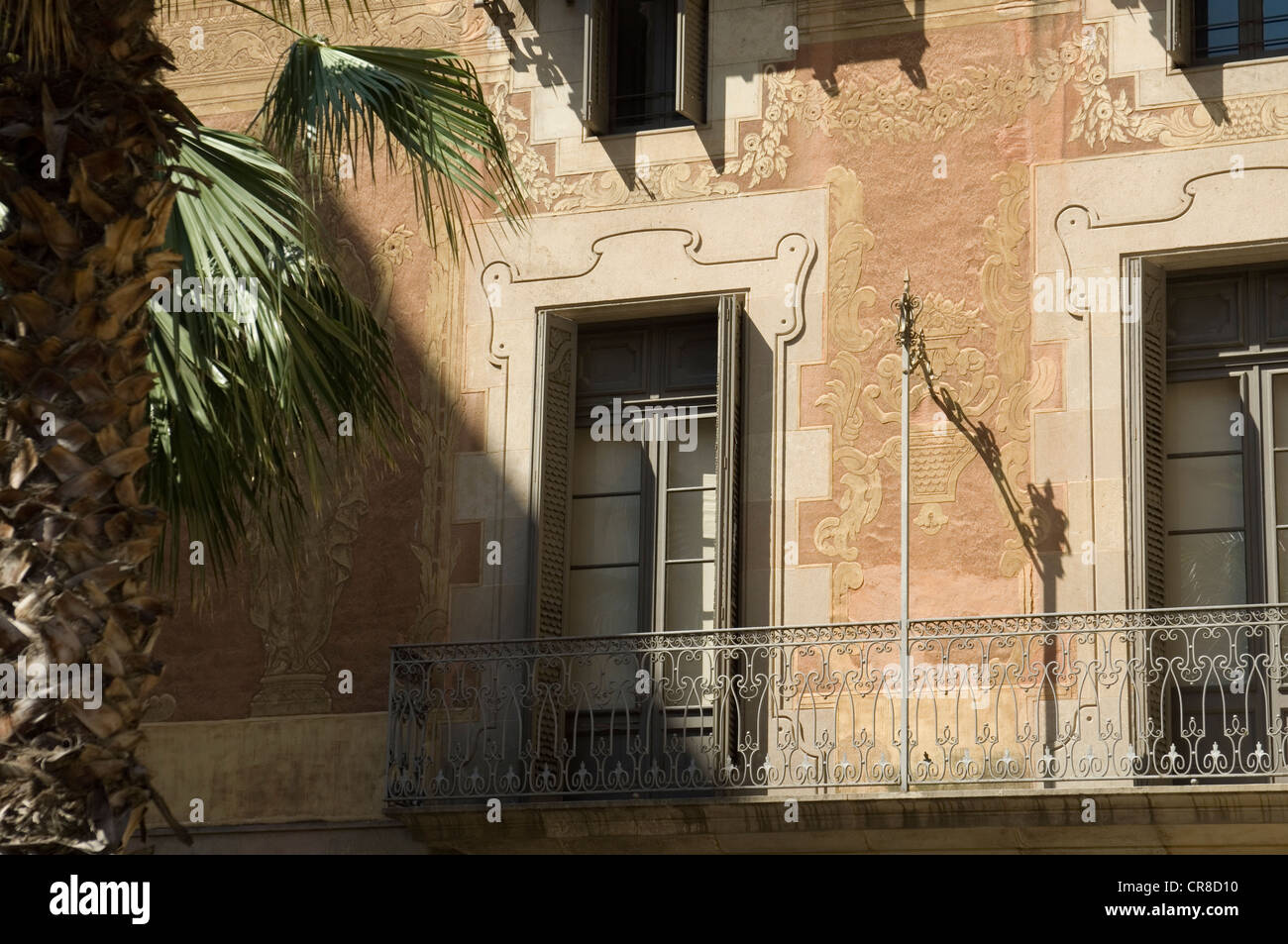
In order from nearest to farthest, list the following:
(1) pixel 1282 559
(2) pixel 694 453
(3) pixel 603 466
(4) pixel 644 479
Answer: (1) pixel 1282 559, (2) pixel 694 453, (4) pixel 644 479, (3) pixel 603 466

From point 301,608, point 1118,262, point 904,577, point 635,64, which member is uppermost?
point 635,64

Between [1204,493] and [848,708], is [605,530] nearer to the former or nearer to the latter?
A: [848,708]

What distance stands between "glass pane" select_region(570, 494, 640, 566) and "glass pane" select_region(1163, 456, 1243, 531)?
295cm

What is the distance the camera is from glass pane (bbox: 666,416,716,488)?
12.7m

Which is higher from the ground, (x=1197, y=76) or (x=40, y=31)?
(x=1197, y=76)

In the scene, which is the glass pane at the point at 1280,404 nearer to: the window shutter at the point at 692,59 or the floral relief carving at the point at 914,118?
the floral relief carving at the point at 914,118

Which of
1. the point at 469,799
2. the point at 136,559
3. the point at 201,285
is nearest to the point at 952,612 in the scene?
the point at 469,799

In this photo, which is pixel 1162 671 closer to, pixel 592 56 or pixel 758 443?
pixel 758 443

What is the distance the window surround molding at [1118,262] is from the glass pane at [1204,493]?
39 cm

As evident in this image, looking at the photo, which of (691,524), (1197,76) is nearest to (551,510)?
(691,524)

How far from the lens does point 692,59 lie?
42.0ft

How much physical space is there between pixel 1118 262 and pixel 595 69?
318 centimetres

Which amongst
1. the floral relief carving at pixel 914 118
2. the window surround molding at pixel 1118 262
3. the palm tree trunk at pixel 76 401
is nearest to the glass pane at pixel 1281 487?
the window surround molding at pixel 1118 262

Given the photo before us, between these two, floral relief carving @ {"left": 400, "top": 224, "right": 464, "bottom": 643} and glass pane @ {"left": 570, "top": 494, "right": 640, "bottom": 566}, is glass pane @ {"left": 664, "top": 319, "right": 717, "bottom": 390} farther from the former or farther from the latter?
floral relief carving @ {"left": 400, "top": 224, "right": 464, "bottom": 643}
